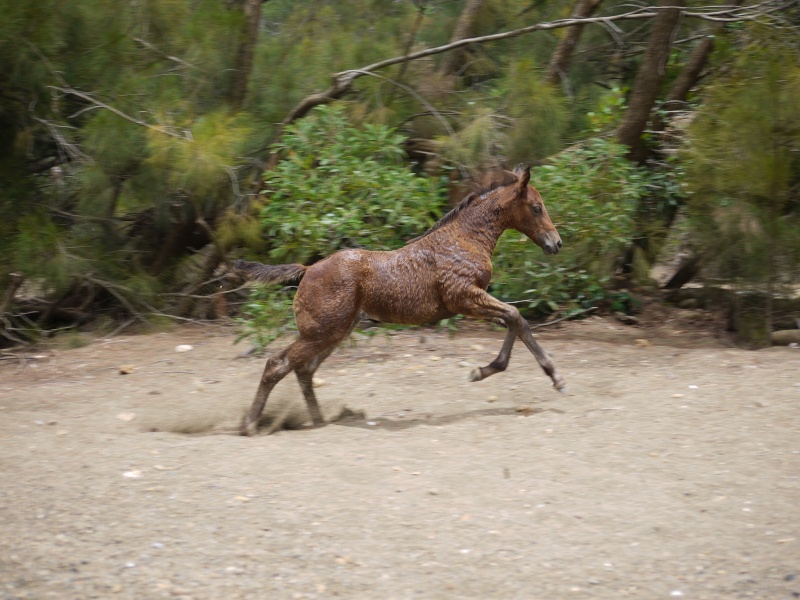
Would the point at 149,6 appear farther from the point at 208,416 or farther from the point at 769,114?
the point at 769,114

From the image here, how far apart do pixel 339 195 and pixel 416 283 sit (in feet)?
8.50

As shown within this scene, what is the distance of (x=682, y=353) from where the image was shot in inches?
344

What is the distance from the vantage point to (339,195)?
362 inches

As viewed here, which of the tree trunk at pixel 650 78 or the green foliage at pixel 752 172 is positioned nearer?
the green foliage at pixel 752 172

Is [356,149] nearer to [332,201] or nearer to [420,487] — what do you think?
[332,201]

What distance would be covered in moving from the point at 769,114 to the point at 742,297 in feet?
5.94

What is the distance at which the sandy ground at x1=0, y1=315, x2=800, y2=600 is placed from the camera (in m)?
4.33

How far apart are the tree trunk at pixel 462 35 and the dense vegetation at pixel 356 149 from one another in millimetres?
44

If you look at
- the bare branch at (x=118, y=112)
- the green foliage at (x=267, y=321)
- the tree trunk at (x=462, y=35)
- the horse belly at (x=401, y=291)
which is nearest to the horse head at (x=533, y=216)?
the horse belly at (x=401, y=291)

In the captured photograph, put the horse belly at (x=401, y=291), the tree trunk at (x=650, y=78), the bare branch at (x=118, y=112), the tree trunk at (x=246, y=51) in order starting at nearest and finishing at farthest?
the horse belly at (x=401, y=291) < the bare branch at (x=118, y=112) < the tree trunk at (x=650, y=78) < the tree trunk at (x=246, y=51)

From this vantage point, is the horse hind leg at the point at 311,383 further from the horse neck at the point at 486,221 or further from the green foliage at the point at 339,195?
the green foliage at the point at 339,195

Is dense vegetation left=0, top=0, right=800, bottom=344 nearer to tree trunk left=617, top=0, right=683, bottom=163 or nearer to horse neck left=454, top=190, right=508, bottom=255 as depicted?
tree trunk left=617, top=0, right=683, bottom=163

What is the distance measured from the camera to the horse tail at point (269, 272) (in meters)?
6.91

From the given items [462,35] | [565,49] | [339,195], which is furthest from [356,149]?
[565,49]
